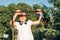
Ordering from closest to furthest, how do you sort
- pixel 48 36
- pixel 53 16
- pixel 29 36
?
pixel 29 36
pixel 48 36
pixel 53 16

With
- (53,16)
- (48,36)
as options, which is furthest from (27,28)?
(53,16)

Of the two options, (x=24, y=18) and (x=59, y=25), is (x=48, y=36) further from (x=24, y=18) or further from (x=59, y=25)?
(x=24, y=18)

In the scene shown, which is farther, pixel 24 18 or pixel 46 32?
pixel 46 32

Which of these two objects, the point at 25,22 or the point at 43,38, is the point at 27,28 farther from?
the point at 43,38

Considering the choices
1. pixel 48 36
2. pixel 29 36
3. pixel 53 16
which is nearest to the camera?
pixel 29 36

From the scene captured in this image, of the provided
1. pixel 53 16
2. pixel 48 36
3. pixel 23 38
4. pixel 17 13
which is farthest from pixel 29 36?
pixel 53 16

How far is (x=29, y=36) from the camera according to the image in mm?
6637

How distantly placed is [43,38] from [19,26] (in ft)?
52.1

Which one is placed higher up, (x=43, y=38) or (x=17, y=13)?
(x=17, y=13)

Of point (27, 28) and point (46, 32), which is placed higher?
point (27, 28)

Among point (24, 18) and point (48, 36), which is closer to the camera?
point (24, 18)

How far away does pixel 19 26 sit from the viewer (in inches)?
266

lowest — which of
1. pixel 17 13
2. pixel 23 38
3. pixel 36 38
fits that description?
pixel 36 38

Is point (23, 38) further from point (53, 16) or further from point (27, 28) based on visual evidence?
point (53, 16)
